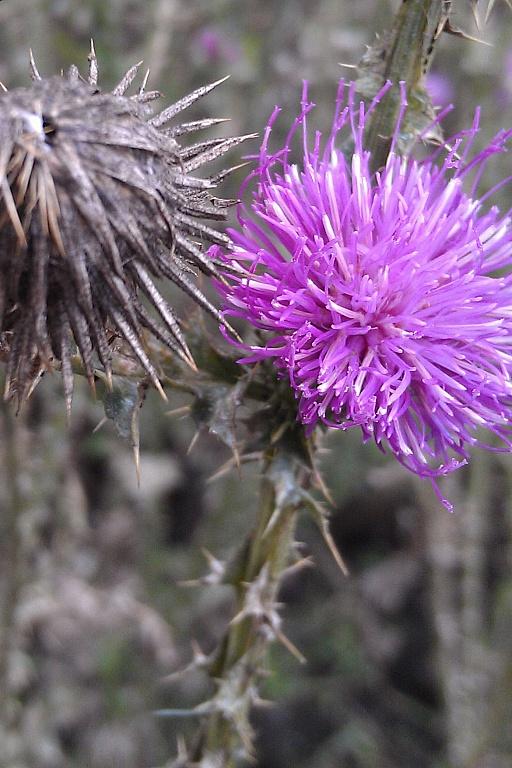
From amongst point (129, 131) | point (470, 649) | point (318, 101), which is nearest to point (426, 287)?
point (129, 131)

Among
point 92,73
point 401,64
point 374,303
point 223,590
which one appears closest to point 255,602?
point 374,303

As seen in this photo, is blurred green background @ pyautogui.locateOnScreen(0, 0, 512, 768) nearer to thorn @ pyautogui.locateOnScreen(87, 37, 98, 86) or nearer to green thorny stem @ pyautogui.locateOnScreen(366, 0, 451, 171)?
green thorny stem @ pyautogui.locateOnScreen(366, 0, 451, 171)

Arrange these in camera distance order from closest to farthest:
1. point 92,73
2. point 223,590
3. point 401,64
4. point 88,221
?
point 88,221
point 92,73
point 401,64
point 223,590

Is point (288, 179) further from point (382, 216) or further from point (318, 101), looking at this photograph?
point (318, 101)

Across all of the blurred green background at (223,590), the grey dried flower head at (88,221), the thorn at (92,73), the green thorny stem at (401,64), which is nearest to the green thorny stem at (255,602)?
the grey dried flower head at (88,221)

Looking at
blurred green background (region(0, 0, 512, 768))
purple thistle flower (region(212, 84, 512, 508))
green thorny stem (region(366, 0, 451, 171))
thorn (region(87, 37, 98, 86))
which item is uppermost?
green thorny stem (region(366, 0, 451, 171))

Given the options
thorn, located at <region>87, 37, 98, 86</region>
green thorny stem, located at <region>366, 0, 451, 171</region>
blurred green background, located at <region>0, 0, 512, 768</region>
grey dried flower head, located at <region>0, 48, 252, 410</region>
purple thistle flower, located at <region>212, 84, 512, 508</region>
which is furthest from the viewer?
blurred green background, located at <region>0, 0, 512, 768</region>

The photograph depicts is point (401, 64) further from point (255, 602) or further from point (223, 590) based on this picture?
point (223, 590)

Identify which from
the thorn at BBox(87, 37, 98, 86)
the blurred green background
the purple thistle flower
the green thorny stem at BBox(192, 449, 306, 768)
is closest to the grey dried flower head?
the thorn at BBox(87, 37, 98, 86)
